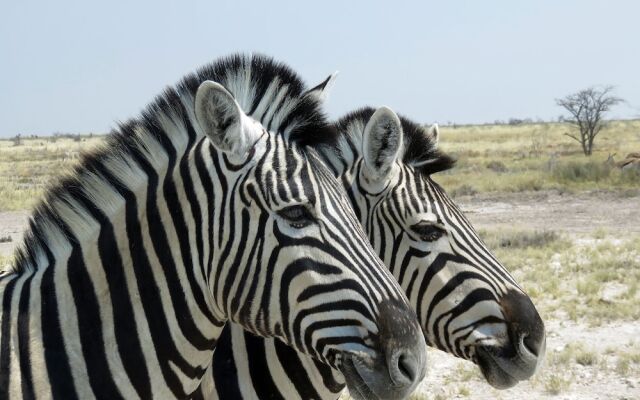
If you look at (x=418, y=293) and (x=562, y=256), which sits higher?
(x=418, y=293)

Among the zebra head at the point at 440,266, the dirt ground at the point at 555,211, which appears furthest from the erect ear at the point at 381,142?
the dirt ground at the point at 555,211

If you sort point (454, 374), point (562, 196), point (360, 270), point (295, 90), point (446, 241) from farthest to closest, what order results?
point (562, 196), point (454, 374), point (446, 241), point (295, 90), point (360, 270)

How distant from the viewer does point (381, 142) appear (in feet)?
14.2

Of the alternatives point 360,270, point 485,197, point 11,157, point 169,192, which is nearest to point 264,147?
point 169,192

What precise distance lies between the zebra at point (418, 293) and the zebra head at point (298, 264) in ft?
3.78

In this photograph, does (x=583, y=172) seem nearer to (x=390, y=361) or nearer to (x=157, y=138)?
(x=157, y=138)

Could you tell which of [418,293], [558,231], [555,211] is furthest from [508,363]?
[555,211]

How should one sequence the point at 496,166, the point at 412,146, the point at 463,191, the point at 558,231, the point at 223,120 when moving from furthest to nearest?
the point at 496,166
the point at 463,191
the point at 558,231
the point at 412,146
the point at 223,120

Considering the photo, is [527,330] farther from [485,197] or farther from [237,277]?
[485,197]

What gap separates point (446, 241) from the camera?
427 cm

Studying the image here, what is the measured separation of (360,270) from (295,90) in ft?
3.24

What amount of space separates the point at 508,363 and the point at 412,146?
1.60 meters

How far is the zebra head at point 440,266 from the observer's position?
13.3 feet

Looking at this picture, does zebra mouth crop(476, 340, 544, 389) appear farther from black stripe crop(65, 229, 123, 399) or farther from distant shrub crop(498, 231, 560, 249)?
distant shrub crop(498, 231, 560, 249)
